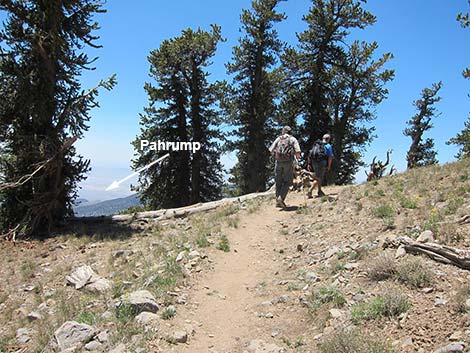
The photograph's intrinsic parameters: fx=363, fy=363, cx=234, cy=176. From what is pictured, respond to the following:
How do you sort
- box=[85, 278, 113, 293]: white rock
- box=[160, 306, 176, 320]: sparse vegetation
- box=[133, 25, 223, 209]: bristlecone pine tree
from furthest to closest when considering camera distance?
box=[133, 25, 223, 209]: bristlecone pine tree
box=[85, 278, 113, 293]: white rock
box=[160, 306, 176, 320]: sparse vegetation

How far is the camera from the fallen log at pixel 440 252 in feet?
18.4

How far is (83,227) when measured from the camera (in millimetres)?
14500

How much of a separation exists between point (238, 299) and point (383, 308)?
288cm

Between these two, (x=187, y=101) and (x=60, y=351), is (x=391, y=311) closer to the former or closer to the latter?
(x=60, y=351)

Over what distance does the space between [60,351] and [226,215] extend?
822 centimetres

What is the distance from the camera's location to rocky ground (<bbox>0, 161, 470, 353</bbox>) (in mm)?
4961

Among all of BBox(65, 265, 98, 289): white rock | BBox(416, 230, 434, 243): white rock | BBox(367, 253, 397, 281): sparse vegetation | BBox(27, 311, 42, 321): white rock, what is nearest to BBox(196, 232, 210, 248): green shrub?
BBox(65, 265, 98, 289): white rock

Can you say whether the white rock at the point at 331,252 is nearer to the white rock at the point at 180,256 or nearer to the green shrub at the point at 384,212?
the green shrub at the point at 384,212

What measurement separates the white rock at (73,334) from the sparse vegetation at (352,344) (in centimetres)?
350

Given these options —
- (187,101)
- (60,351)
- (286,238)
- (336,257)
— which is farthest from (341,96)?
(60,351)

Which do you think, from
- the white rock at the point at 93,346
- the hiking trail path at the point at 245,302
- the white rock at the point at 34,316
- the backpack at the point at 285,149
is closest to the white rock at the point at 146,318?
the hiking trail path at the point at 245,302

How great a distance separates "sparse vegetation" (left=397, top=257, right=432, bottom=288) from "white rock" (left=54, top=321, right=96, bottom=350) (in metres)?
4.87

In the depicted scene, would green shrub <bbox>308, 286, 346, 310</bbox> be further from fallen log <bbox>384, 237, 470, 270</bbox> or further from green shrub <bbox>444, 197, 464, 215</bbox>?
green shrub <bbox>444, 197, 464, 215</bbox>

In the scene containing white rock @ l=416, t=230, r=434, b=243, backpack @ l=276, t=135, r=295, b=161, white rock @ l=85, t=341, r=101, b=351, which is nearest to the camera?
white rock @ l=85, t=341, r=101, b=351
